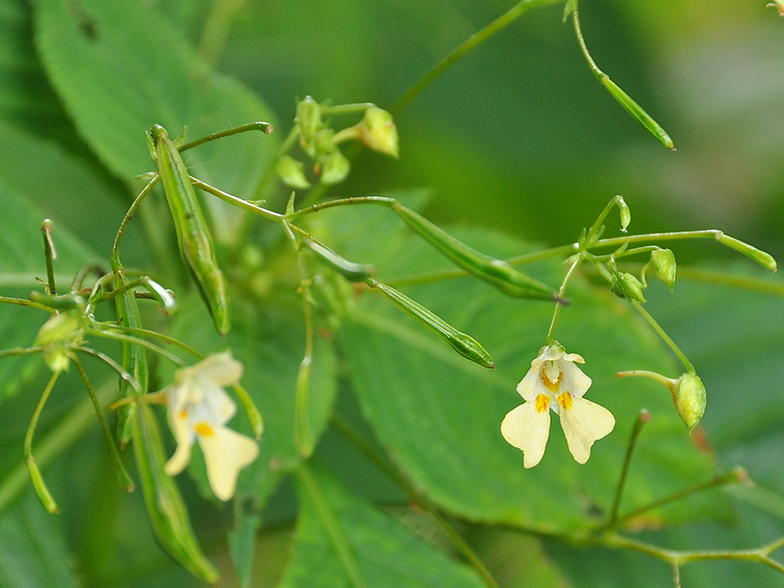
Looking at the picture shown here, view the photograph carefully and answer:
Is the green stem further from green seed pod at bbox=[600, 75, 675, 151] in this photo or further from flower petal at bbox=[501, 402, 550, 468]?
green seed pod at bbox=[600, 75, 675, 151]

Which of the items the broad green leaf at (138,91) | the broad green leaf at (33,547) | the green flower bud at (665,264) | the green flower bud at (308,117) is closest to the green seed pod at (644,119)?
the green flower bud at (665,264)

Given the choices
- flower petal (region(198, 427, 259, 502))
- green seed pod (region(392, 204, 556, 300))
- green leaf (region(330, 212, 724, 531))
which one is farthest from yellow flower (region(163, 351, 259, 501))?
green leaf (region(330, 212, 724, 531))

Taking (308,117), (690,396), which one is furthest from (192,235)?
(690,396)

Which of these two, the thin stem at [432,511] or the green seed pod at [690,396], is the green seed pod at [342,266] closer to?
the green seed pod at [690,396]

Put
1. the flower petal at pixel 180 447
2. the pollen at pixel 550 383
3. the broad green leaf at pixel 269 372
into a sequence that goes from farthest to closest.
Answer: the broad green leaf at pixel 269 372 < the pollen at pixel 550 383 < the flower petal at pixel 180 447

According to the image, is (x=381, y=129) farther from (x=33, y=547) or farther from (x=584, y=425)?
(x=33, y=547)
